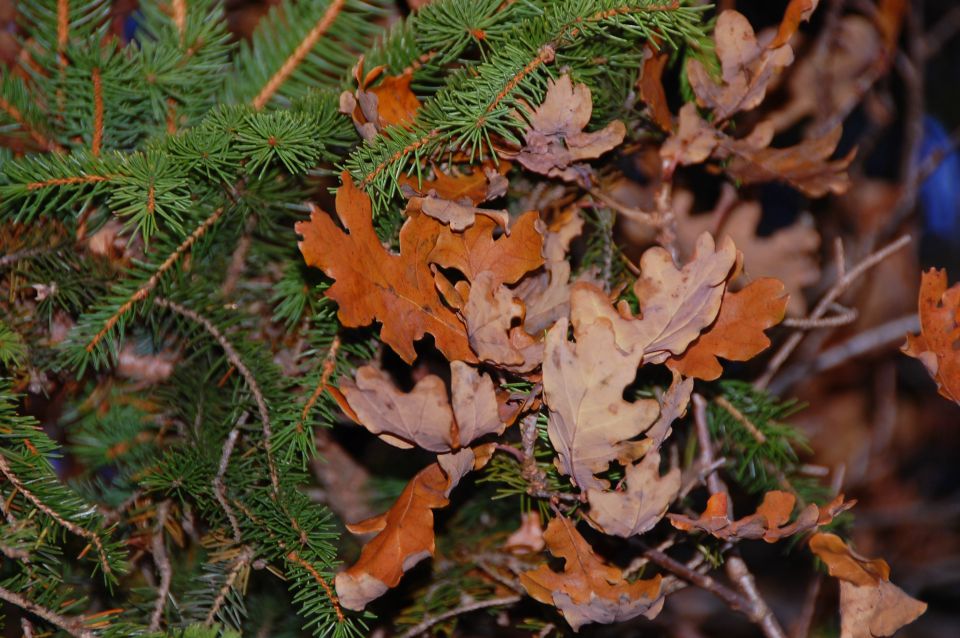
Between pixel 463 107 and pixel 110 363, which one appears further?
pixel 110 363

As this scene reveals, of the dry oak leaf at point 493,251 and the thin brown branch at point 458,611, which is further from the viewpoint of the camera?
the thin brown branch at point 458,611

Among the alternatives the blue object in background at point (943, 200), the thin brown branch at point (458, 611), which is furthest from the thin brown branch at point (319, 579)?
the blue object in background at point (943, 200)

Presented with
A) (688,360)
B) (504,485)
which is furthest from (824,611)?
(688,360)

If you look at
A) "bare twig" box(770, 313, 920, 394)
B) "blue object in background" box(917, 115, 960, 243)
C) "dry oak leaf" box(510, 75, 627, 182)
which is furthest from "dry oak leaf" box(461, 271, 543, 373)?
"blue object in background" box(917, 115, 960, 243)

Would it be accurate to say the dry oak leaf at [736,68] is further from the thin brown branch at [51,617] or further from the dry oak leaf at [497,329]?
the thin brown branch at [51,617]

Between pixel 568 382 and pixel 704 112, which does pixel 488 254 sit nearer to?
pixel 568 382

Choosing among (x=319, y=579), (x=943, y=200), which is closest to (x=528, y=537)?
(x=319, y=579)
